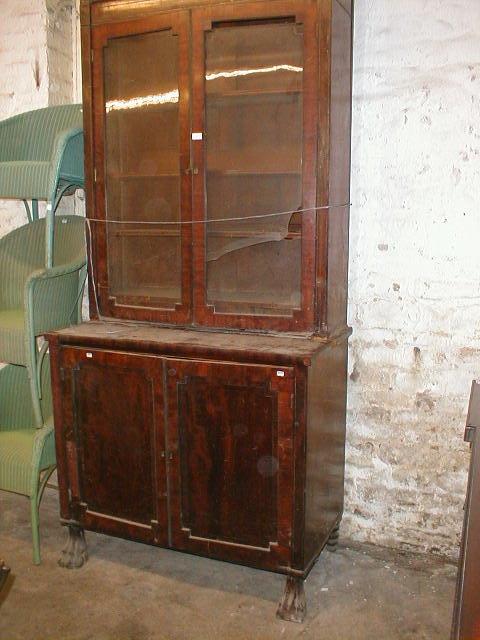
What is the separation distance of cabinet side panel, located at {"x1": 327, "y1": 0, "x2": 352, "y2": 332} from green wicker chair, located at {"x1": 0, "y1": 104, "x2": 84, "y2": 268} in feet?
3.32

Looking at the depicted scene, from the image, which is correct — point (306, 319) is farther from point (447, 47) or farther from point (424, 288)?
point (447, 47)

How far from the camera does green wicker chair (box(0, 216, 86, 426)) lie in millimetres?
2387

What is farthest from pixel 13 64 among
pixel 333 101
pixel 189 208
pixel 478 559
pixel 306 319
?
pixel 478 559

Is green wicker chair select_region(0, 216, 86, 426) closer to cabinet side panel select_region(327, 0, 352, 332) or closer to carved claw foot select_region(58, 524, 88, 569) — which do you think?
carved claw foot select_region(58, 524, 88, 569)

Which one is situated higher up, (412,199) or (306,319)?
(412,199)

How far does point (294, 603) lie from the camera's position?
2.11 m

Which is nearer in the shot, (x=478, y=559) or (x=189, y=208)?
(x=478, y=559)

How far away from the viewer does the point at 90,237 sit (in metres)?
2.45

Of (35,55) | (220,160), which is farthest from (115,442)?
(35,55)

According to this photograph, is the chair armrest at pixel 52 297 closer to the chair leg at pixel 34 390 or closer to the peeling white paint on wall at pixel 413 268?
the chair leg at pixel 34 390

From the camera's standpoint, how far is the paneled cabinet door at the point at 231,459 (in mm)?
2035

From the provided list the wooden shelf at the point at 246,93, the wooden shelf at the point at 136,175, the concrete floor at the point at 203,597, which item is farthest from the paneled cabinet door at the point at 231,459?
the wooden shelf at the point at 246,93

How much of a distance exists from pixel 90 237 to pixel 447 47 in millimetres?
1487

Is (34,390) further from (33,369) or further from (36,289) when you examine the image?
(36,289)
